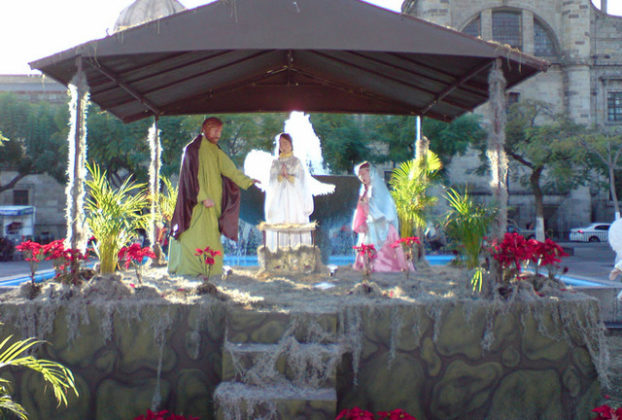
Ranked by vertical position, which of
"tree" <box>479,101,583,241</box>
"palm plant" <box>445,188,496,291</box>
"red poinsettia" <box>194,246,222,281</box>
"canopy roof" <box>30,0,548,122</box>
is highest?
"tree" <box>479,101,583,241</box>

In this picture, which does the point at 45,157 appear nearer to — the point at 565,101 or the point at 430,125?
the point at 430,125

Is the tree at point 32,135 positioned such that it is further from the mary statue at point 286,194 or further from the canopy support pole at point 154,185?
the mary statue at point 286,194

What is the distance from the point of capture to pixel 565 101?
3225 centimetres

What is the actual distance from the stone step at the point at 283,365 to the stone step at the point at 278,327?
9.2 inches

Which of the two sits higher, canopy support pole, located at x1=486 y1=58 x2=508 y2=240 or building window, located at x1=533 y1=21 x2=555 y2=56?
building window, located at x1=533 y1=21 x2=555 y2=56

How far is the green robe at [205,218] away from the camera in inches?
280

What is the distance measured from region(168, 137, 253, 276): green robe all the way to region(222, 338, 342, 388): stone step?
9.66ft

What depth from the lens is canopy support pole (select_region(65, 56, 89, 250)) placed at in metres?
5.09

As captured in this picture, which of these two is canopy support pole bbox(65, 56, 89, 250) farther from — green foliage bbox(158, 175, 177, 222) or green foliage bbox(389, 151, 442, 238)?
green foliage bbox(389, 151, 442, 238)

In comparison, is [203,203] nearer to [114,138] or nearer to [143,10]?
[114,138]

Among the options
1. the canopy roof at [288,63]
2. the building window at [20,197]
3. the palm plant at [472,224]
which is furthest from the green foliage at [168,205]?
the building window at [20,197]

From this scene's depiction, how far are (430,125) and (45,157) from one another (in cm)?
1744

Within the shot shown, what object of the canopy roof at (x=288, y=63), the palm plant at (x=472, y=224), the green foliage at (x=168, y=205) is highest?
the canopy roof at (x=288, y=63)

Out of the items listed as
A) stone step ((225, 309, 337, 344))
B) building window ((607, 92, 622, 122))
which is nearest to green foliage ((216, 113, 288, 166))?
stone step ((225, 309, 337, 344))
